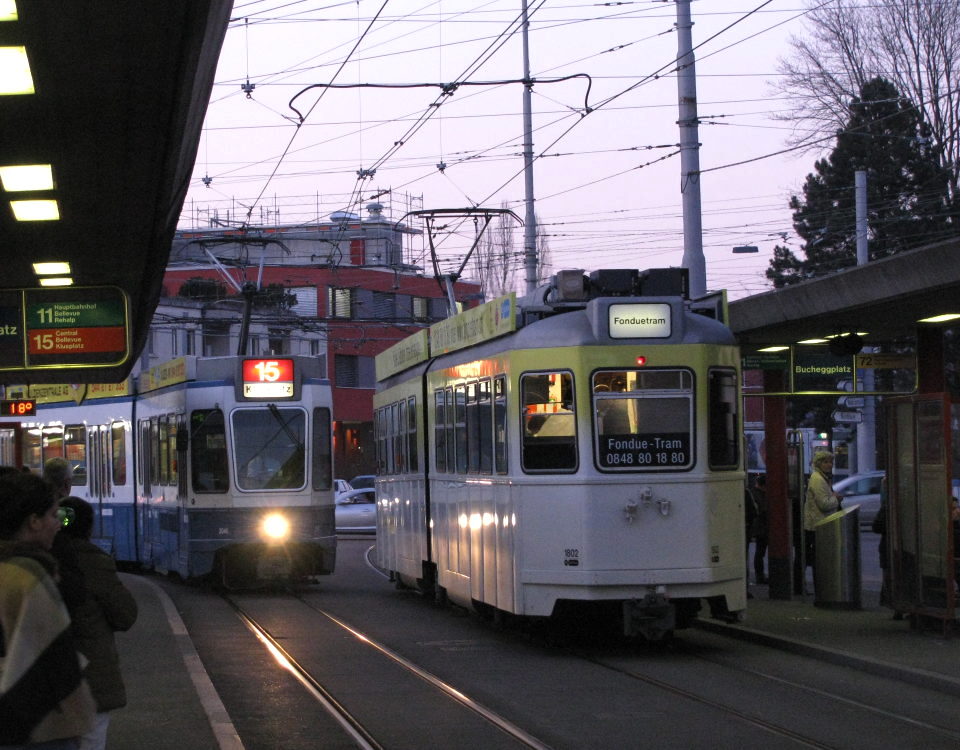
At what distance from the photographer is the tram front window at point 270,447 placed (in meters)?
20.7

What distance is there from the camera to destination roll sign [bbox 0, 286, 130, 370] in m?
15.5

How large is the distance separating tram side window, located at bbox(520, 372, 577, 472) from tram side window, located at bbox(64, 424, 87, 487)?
50.3 ft

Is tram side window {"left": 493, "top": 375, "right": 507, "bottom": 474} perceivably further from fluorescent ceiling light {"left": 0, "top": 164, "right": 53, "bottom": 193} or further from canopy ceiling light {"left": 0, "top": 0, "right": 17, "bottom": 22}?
canopy ceiling light {"left": 0, "top": 0, "right": 17, "bottom": 22}

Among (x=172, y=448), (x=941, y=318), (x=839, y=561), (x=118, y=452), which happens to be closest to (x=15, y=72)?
(x=941, y=318)

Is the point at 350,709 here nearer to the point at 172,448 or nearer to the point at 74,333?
the point at 74,333

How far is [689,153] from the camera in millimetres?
18562

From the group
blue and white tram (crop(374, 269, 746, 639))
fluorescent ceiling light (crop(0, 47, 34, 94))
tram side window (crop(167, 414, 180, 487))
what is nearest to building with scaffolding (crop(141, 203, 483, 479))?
tram side window (crop(167, 414, 180, 487))

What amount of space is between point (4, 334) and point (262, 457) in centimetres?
563

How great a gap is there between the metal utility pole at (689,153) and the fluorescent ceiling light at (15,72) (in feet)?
35.9

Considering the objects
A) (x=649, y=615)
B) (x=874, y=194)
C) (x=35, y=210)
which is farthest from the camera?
(x=874, y=194)

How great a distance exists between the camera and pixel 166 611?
683 inches

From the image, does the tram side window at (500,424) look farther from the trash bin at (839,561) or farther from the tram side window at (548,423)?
the trash bin at (839,561)

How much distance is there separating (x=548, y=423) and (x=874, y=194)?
123 feet

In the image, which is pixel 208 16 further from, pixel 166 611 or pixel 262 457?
pixel 262 457
